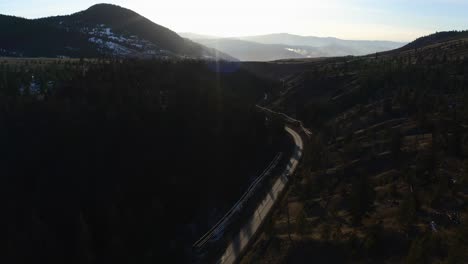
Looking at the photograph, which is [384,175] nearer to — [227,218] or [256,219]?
[256,219]

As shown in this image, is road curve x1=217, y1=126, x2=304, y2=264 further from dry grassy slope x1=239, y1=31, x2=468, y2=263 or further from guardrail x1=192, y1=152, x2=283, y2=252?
guardrail x1=192, y1=152, x2=283, y2=252

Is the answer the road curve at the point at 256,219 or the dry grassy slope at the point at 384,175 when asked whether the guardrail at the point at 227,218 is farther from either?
the dry grassy slope at the point at 384,175

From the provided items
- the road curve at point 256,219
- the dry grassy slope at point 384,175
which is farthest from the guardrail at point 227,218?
the dry grassy slope at point 384,175

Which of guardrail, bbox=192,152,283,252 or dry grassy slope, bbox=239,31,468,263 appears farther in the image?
guardrail, bbox=192,152,283,252

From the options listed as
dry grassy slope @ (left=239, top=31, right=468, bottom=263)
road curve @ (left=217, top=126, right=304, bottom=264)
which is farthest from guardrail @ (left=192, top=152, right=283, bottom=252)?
dry grassy slope @ (left=239, top=31, right=468, bottom=263)

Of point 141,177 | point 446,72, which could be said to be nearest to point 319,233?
point 141,177

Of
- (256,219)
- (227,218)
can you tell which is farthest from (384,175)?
(227,218)
